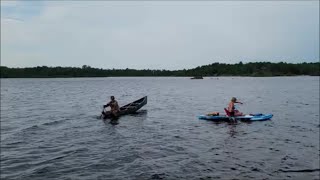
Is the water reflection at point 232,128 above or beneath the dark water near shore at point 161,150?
above

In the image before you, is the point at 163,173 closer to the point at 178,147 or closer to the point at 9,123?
the point at 178,147

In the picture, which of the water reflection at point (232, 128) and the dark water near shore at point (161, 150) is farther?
the water reflection at point (232, 128)

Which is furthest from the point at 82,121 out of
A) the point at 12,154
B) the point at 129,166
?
the point at 129,166

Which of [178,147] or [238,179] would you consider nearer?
[238,179]

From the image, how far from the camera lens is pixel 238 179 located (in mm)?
15852

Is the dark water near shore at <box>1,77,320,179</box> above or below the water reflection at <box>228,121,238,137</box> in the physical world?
below

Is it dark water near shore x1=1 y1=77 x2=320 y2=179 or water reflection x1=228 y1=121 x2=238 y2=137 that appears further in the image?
water reflection x1=228 y1=121 x2=238 y2=137

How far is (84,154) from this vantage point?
21.0m

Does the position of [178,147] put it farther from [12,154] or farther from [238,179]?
[12,154]

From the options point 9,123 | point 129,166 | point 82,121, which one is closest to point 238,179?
point 129,166

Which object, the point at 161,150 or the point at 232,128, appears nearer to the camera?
the point at 161,150

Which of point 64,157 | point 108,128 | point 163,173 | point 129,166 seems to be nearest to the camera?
point 163,173

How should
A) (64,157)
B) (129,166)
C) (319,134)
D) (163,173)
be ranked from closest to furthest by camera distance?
1. (163,173)
2. (129,166)
3. (64,157)
4. (319,134)

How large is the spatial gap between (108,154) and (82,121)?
1592cm
